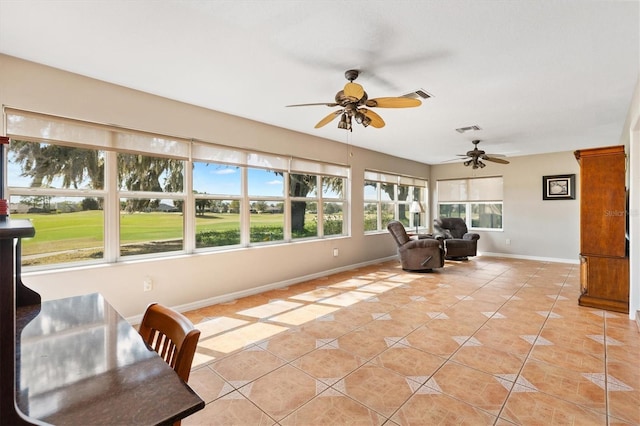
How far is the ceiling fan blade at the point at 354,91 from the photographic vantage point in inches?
101

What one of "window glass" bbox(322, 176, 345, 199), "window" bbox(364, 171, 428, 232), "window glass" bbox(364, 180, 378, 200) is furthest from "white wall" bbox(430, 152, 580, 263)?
"window glass" bbox(322, 176, 345, 199)

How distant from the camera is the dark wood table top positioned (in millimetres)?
700

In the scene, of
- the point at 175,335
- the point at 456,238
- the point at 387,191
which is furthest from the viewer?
the point at 456,238

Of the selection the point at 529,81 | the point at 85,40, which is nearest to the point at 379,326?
the point at 529,81

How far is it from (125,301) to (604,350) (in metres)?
4.51

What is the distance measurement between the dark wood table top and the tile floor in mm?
1045

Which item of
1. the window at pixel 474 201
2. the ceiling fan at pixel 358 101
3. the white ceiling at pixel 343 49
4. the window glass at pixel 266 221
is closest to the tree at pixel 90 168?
the white ceiling at pixel 343 49

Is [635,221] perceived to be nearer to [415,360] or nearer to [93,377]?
[415,360]

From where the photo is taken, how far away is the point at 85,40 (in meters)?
2.31

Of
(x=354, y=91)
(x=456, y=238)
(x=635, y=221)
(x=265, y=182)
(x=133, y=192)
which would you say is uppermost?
(x=354, y=91)

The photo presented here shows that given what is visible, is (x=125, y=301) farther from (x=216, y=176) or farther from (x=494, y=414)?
(x=494, y=414)

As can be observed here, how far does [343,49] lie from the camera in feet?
7.97

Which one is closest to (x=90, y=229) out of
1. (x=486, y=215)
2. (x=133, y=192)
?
(x=133, y=192)

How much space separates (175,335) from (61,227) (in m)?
2.70
